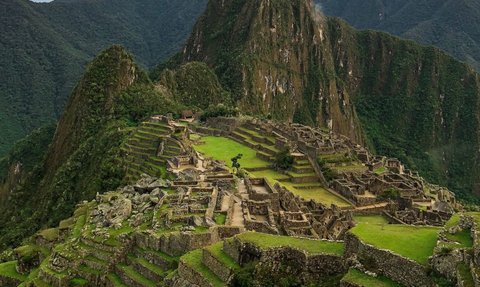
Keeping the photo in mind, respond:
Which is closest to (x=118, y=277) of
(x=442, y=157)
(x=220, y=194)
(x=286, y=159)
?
(x=220, y=194)

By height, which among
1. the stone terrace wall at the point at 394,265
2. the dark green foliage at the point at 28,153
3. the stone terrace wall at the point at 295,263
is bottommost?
the dark green foliage at the point at 28,153

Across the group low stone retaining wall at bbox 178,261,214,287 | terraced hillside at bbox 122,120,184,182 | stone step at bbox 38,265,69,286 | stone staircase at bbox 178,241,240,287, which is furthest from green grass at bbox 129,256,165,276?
terraced hillside at bbox 122,120,184,182

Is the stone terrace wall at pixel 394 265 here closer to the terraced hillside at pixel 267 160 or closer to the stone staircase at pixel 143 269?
the stone staircase at pixel 143 269

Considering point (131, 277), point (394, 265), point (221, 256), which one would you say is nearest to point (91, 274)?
point (131, 277)

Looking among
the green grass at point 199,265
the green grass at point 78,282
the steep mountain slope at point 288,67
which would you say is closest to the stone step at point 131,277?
the green grass at point 78,282

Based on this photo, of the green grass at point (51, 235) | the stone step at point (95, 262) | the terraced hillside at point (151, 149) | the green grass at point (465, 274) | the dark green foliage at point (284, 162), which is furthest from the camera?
the dark green foliage at point (284, 162)

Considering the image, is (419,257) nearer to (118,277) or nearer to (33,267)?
(118,277)

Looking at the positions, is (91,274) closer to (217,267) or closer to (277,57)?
(217,267)
